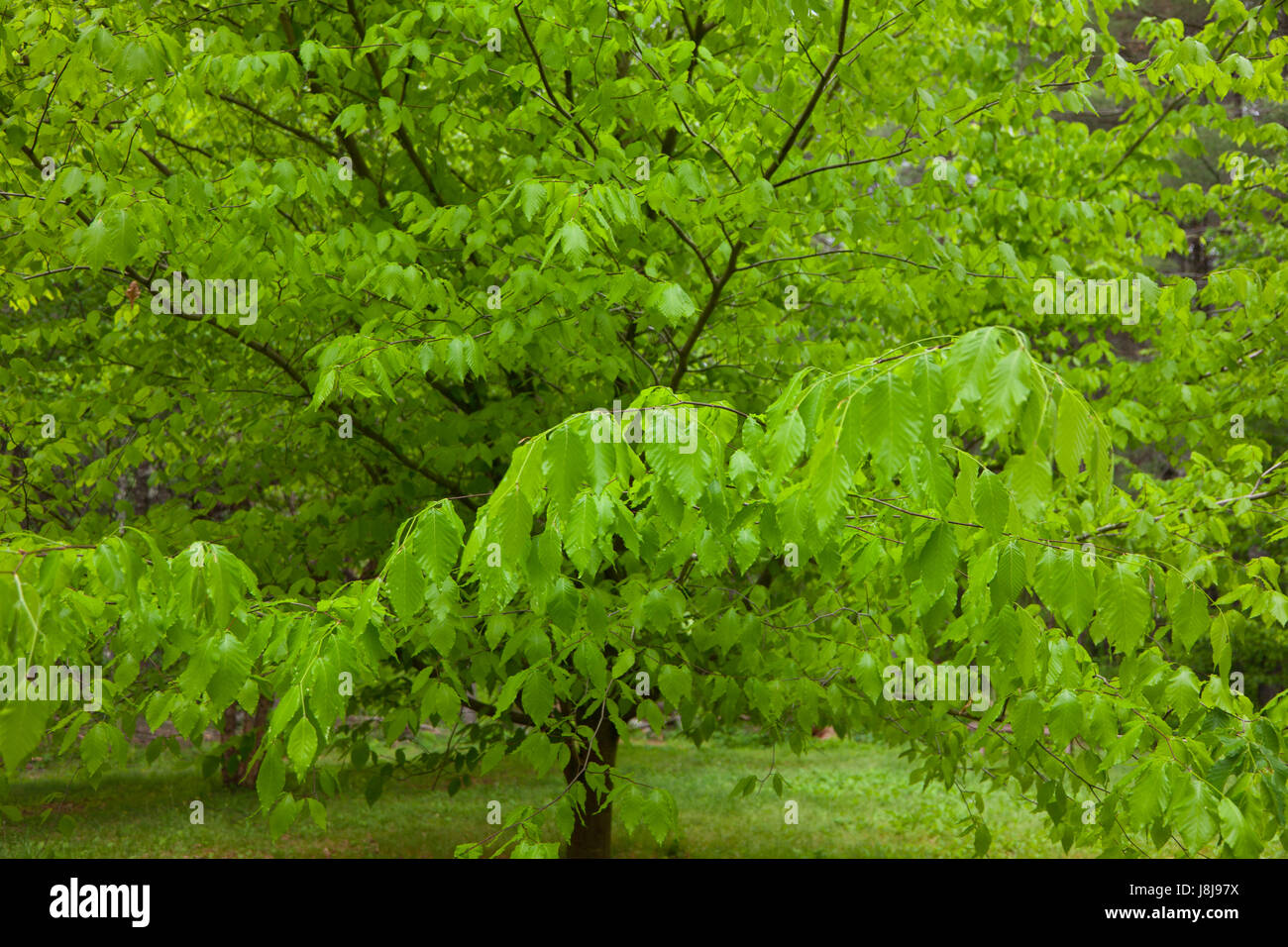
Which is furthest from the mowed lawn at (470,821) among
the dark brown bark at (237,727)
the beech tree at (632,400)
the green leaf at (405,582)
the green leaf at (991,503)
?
the green leaf at (991,503)

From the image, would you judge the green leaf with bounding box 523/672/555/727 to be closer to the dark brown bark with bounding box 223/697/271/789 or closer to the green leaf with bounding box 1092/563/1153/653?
the green leaf with bounding box 1092/563/1153/653

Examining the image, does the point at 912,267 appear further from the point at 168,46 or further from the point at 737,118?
the point at 168,46

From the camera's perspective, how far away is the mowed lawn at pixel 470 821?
424 inches

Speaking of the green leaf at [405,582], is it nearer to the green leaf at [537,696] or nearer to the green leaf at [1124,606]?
the green leaf at [537,696]

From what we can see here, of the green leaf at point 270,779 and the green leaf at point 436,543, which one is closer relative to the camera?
the green leaf at point 436,543

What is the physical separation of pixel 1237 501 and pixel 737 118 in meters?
3.30

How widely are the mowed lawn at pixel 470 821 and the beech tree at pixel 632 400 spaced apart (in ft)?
15.4

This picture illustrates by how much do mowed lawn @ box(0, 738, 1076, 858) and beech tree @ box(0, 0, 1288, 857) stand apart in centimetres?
471

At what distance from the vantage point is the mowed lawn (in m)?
10.8

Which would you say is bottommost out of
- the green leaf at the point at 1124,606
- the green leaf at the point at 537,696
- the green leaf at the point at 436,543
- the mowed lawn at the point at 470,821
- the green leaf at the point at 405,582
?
the mowed lawn at the point at 470,821

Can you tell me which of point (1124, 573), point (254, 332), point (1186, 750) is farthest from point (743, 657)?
point (254, 332)

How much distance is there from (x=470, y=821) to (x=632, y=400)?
928 cm
